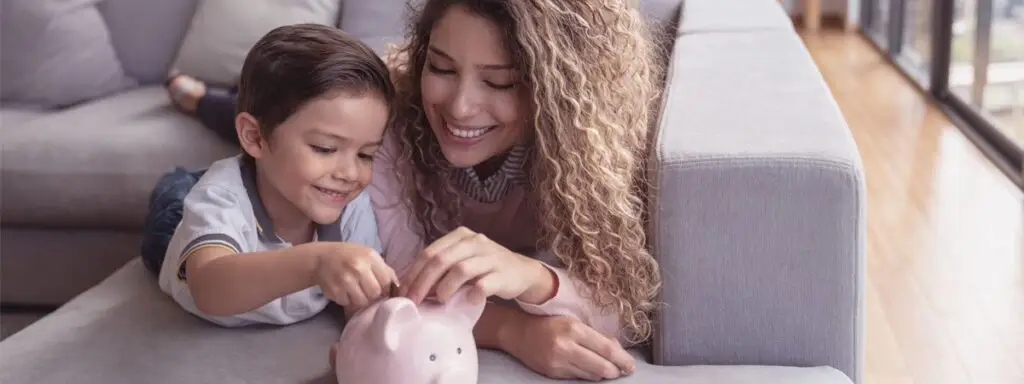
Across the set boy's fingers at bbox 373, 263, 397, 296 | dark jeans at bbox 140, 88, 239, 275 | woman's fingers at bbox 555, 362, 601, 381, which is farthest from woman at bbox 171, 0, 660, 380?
dark jeans at bbox 140, 88, 239, 275

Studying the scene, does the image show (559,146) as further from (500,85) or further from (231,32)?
(231,32)

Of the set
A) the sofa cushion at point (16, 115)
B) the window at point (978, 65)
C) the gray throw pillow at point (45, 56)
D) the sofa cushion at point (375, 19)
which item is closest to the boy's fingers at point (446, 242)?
the sofa cushion at point (375, 19)

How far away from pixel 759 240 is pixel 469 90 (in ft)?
1.25

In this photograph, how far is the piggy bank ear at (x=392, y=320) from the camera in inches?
40.4

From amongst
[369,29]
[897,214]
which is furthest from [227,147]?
[897,214]

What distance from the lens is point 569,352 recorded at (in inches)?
46.2

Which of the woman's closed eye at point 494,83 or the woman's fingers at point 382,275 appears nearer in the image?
the woman's fingers at point 382,275

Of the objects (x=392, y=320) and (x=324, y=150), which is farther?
(x=324, y=150)

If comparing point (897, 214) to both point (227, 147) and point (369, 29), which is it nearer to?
point (369, 29)

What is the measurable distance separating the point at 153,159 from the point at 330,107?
36.0 inches

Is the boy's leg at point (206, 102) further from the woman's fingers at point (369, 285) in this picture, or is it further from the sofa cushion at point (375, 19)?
the woman's fingers at point (369, 285)

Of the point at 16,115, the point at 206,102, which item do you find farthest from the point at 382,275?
the point at 16,115

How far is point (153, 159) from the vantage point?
2.04 metres

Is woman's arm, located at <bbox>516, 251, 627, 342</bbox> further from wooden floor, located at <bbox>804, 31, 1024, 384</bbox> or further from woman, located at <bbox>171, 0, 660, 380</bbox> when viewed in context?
wooden floor, located at <bbox>804, 31, 1024, 384</bbox>
